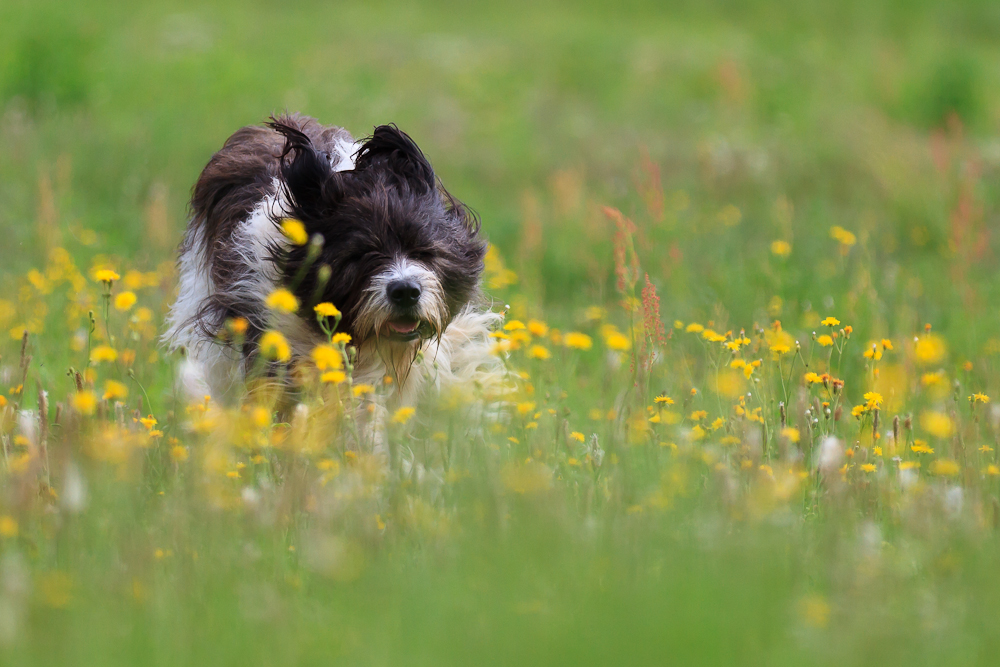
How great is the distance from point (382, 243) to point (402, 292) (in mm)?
248

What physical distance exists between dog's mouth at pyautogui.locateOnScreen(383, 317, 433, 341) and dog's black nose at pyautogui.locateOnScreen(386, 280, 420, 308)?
0.08 metres

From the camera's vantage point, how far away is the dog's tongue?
3.86 metres

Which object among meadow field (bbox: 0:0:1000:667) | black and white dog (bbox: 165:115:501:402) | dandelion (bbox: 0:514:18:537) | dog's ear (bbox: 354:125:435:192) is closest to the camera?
meadow field (bbox: 0:0:1000:667)

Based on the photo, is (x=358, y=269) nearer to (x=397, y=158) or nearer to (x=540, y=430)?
(x=397, y=158)

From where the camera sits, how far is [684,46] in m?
19.6

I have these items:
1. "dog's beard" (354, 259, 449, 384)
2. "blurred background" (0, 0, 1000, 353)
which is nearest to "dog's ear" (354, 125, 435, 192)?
"dog's beard" (354, 259, 449, 384)

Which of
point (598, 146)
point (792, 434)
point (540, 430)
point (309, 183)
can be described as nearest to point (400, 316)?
point (309, 183)

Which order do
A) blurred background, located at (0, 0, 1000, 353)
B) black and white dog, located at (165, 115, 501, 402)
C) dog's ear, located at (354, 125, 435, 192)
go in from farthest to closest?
blurred background, located at (0, 0, 1000, 353) < dog's ear, located at (354, 125, 435, 192) < black and white dog, located at (165, 115, 501, 402)

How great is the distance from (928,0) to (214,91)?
20214mm

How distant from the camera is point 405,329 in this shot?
3893 millimetres

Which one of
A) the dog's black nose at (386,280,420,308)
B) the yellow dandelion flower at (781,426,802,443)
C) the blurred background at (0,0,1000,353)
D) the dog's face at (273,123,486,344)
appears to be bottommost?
the yellow dandelion flower at (781,426,802,443)

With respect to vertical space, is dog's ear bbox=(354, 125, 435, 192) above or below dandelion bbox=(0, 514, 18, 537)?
above

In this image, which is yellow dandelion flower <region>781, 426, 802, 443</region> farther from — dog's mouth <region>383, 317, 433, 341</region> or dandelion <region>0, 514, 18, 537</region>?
dandelion <region>0, 514, 18, 537</region>

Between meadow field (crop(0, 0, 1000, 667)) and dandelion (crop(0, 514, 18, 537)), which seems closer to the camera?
meadow field (crop(0, 0, 1000, 667))
